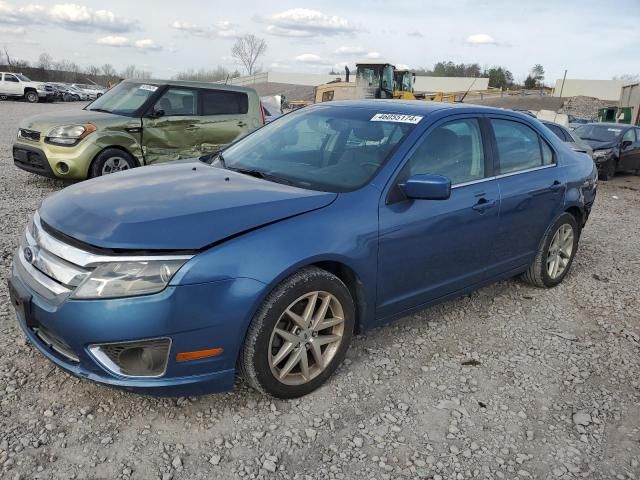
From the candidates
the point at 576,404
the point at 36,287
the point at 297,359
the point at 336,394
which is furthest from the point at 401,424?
the point at 36,287

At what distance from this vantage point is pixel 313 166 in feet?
11.5

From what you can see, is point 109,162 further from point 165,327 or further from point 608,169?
point 608,169

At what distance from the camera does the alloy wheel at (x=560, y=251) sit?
4836mm

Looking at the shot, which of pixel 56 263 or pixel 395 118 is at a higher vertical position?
pixel 395 118

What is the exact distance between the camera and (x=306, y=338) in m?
2.94

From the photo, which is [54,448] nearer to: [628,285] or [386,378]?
[386,378]

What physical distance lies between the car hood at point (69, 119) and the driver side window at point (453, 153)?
217 inches

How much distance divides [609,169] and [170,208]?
44.6 feet

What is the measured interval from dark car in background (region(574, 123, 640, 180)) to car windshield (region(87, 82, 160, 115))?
1053cm

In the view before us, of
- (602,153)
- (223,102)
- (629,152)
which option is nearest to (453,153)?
(223,102)

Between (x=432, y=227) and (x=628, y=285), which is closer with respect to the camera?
(x=432, y=227)

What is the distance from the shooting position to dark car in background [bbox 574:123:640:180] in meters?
13.4

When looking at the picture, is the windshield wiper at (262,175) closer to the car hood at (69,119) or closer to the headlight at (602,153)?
the car hood at (69,119)

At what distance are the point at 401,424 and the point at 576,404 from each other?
111 centimetres
